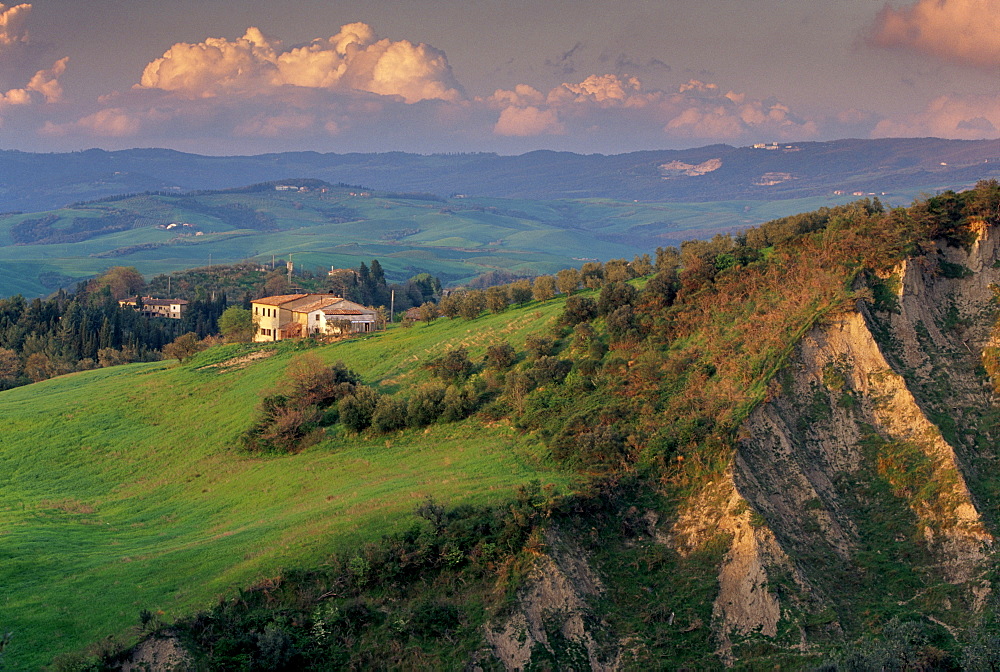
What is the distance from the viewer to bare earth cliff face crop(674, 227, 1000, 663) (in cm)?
3447

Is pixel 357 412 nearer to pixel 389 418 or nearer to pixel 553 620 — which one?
pixel 389 418

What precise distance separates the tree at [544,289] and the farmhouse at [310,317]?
18.6 m

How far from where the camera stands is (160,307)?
559ft

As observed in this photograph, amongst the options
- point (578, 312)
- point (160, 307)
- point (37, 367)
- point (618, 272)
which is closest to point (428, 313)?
point (618, 272)

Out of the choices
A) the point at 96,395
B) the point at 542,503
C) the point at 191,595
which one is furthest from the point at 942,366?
the point at 96,395

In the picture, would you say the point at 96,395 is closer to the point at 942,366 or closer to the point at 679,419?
the point at 679,419

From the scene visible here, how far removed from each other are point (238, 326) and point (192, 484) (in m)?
54.2

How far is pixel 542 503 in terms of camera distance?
36625mm

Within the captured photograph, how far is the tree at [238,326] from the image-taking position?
98.7 metres

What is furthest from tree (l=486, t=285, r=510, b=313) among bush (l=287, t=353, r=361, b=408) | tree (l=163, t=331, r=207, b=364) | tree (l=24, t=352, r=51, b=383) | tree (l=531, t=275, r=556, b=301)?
tree (l=24, t=352, r=51, b=383)

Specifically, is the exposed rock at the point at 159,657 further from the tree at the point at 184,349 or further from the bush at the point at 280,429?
the tree at the point at 184,349

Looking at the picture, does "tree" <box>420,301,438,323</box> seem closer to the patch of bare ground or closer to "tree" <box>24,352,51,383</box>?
the patch of bare ground

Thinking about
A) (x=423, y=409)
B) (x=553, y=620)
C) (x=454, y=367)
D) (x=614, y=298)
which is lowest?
(x=553, y=620)

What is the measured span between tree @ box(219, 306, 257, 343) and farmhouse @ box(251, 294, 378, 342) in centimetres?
109
